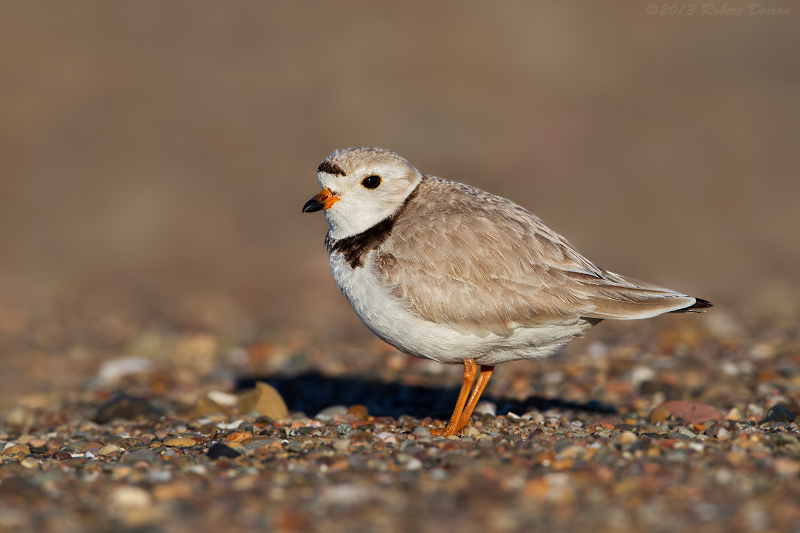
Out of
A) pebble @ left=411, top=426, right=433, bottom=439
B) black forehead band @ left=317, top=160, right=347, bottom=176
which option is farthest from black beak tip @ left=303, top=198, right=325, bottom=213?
pebble @ left=411, top=426, right=433, bottom=439

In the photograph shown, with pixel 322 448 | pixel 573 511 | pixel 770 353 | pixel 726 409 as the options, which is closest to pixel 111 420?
pixel 322 448

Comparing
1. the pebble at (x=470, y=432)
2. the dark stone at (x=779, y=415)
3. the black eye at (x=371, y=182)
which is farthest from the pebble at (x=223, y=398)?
the dark stone at (x=779, y=415)

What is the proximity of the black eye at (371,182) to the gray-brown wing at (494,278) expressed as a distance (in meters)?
0.36

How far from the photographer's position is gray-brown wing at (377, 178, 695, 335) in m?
5.87

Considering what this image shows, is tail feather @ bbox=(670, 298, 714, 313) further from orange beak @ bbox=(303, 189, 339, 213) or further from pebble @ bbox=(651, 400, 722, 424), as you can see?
orange beak @ bbox=(303, 189, 339, 213)

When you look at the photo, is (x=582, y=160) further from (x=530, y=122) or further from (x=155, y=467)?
(x=155, y=467)

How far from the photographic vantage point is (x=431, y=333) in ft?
19.5

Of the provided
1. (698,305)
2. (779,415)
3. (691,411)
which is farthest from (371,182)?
(779,415)

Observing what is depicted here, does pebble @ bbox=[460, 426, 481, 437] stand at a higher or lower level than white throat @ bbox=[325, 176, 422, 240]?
lower

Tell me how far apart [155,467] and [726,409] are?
4.98 metres

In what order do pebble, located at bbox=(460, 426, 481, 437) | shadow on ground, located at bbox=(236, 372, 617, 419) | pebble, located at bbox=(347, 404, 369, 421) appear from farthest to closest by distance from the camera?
shadow on ground, located at bbox=(236, 372, 617, 419) < pebble, located at bbox=(347, 404, 369, 421) < pebble, located at bbox=(460, 426, 481, 437)

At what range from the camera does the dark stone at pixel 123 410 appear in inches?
306

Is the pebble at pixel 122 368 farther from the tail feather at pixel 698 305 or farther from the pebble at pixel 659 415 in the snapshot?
the tail feather at pixel 698 305

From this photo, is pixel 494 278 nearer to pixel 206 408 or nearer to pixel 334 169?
pixel 334 169
